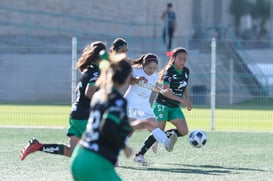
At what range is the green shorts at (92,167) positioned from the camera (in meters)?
7.50

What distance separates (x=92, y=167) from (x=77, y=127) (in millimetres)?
3913

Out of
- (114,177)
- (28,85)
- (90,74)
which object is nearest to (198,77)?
(28,85)

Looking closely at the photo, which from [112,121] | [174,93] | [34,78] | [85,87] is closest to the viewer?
[112,121]

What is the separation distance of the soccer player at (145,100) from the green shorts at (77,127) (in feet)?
4.45

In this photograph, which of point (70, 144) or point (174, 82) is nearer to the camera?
point (70, 144)

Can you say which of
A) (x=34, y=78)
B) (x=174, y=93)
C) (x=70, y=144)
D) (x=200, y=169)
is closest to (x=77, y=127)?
(x=70, y=144)

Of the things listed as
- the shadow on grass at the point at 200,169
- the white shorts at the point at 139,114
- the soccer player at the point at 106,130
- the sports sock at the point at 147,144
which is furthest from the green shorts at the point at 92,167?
the sports sock at the point at 147,144

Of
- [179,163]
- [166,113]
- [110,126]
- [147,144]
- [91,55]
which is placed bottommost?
[179,163]

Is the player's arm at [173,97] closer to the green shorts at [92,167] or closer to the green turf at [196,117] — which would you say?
the green shorts at [92,167]

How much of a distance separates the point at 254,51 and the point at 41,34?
1130 centimetres

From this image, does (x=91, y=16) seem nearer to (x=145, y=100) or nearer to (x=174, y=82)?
(x=174, y=82)

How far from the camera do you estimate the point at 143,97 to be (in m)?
12.8

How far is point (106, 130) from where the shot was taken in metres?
7.46

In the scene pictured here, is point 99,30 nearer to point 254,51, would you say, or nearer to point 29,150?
point 254,51
